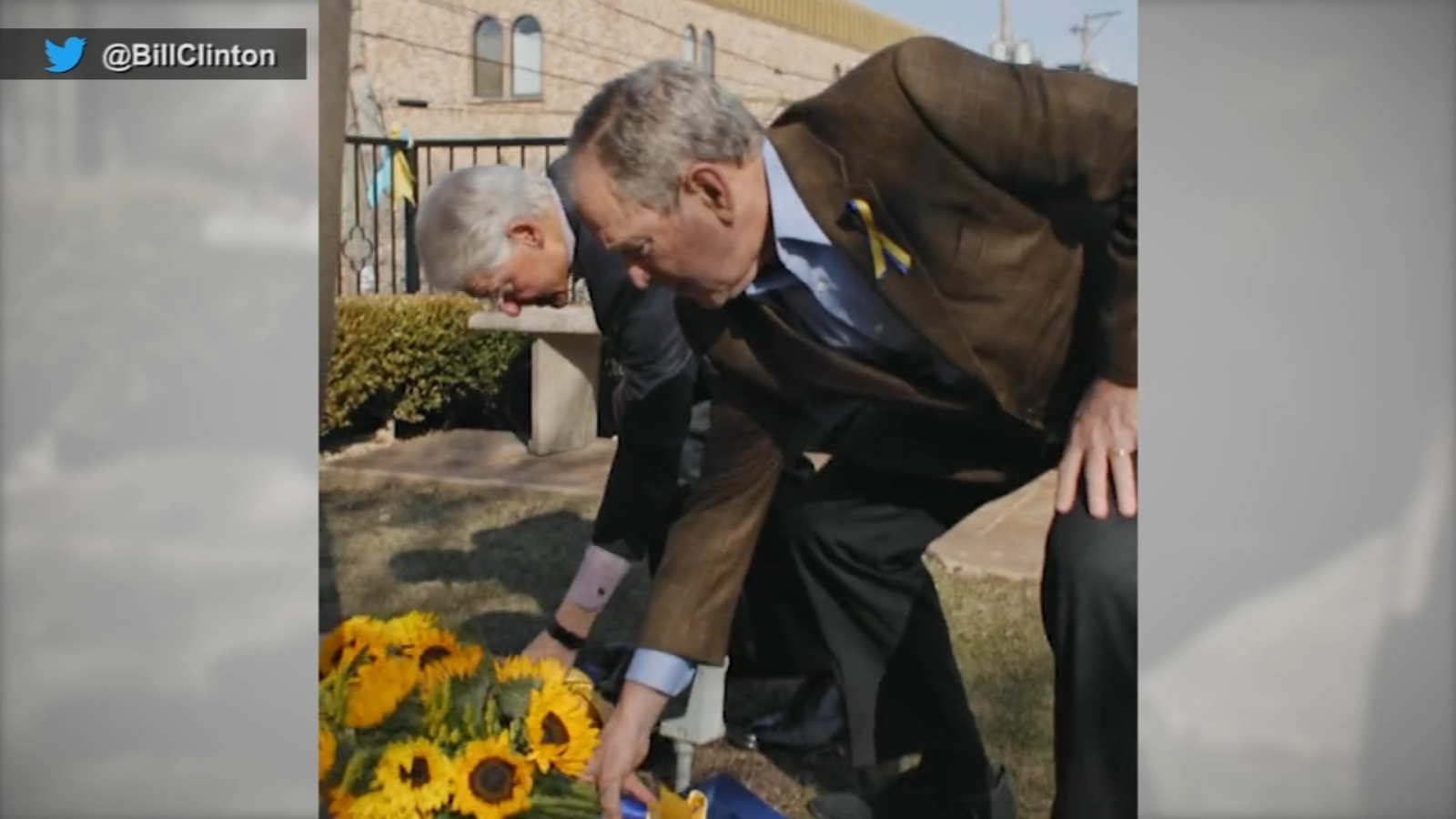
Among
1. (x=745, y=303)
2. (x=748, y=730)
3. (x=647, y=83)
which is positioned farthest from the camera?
(x=748, y=730)

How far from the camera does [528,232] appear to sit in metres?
1.86

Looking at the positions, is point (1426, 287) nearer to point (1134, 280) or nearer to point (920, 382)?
point (1134, 280)

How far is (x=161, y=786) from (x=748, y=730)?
0.84 metres

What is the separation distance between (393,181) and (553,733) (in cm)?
67

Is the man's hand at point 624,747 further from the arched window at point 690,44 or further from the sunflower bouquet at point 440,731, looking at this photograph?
the arched window at point 690,44

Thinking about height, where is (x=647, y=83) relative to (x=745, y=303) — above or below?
above

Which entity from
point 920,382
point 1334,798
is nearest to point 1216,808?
point 1334,798

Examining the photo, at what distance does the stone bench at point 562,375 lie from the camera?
204 centimetres

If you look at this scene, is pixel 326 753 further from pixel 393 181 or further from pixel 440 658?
pixel 393 181

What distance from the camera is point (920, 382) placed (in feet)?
6.21

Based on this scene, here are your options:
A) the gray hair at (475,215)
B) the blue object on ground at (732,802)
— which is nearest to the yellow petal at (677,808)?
the blue object on ground at (732,802)

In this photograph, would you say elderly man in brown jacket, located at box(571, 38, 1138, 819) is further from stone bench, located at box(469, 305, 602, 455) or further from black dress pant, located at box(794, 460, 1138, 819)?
stone bench, located at box(469, 305, 602, 455)

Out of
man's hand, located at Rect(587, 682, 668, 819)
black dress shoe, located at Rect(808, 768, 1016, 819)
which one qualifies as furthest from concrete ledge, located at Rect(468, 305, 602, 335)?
black dress shoe, located at Rect(808, 768, 1016, 819)

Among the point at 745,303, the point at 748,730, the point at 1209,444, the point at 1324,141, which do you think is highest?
the point at 1324,141
